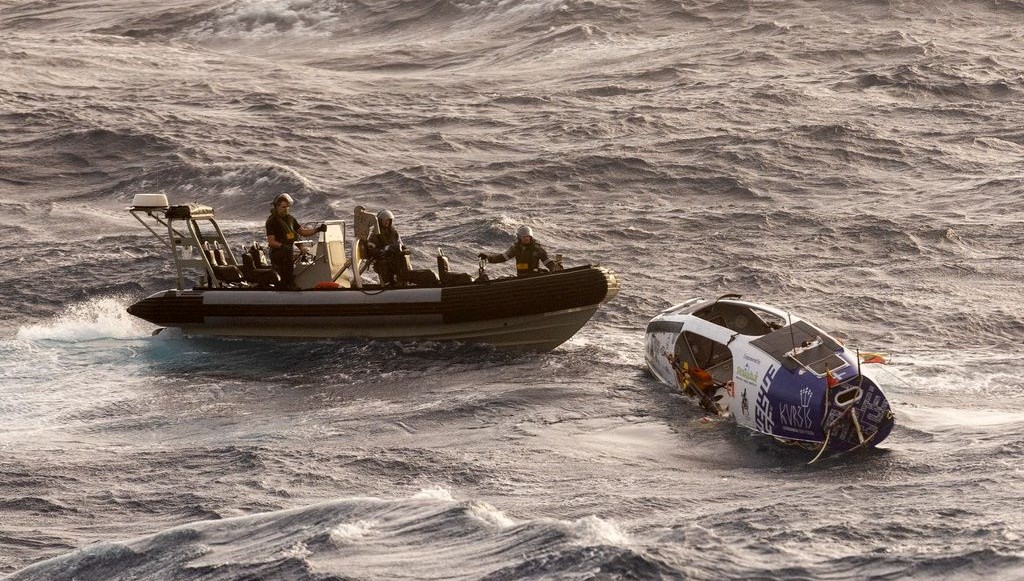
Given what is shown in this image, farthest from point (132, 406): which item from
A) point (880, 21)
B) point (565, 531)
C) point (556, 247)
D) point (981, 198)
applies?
point (880, 21)

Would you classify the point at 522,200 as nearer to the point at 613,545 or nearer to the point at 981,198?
the point at 981,198

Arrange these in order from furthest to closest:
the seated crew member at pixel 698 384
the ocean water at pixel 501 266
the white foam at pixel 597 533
Answer: the seated crew member at pixel 698 384 < the ocean water at pixel 501 266 < the white foam at pixel 597 533

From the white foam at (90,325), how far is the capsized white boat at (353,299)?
1.08 m

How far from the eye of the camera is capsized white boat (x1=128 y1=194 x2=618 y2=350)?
18.0 m

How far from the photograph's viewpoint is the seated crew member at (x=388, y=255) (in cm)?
1878

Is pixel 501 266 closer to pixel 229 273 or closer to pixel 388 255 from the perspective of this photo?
pixel 388 255

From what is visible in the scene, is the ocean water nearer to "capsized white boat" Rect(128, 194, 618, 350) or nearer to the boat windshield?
"capsized white boat" Rect(128, 194, 618, 350)

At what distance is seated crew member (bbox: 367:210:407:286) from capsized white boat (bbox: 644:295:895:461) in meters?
3.73

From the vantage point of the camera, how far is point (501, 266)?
76.1 ft

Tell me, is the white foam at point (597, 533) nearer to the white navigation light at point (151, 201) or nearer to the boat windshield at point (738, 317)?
the boat windshield at point (738, 317)

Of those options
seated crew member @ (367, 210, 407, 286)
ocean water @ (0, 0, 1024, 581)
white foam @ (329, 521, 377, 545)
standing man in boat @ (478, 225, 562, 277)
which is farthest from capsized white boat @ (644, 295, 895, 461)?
white foam @ (329, 521, 377, 545)

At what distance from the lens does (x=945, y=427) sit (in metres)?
15.3

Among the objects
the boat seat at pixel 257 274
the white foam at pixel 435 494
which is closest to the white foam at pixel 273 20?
the boat seat at pixel 257 274

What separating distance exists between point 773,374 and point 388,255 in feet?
20.3
